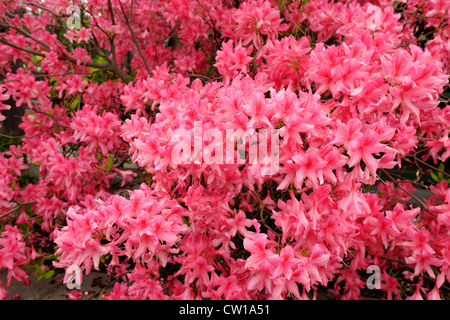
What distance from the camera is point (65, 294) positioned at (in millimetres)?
2672

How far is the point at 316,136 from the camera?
1052 millimetres

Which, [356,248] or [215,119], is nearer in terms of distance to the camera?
[215,119]

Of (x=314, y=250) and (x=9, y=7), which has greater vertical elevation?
(x=9, y=7)

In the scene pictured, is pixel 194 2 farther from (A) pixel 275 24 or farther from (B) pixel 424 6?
(B) pixel 424 6

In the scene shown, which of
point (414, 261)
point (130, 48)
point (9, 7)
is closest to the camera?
point (414, 261)

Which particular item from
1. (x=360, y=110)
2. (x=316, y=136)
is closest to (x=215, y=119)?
(x=316, y=136)

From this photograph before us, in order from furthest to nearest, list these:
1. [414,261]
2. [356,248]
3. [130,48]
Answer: [130,48] < [356,248] < [414,261]

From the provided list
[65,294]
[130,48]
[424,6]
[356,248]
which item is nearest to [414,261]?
[356,248]

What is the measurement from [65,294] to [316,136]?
251cm

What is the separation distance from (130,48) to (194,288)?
2291 millimetres

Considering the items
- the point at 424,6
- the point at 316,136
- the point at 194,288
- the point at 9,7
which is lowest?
the point at 194,288

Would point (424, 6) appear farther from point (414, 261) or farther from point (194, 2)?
point (414, 261)

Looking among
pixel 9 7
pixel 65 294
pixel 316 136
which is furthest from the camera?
pixel 65 294

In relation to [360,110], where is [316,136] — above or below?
below
